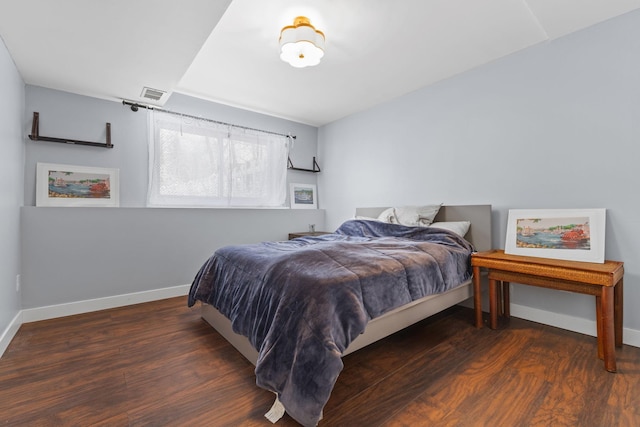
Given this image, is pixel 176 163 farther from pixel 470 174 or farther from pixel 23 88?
pixel 470 174

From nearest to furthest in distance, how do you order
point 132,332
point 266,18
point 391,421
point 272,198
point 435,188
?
point 391,421 → point 266,18 → point 132,332 → point 435,188 → point 272,198

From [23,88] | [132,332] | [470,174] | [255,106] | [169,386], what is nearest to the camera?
[169,386]

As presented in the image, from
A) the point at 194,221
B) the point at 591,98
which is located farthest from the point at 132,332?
the point at 591,98

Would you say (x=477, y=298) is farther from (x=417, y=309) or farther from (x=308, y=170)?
(x=308, y=170)

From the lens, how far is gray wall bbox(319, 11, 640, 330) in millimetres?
2047

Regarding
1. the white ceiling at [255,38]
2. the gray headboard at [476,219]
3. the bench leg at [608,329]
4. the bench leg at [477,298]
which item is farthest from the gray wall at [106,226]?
the bench leg at [608,329]

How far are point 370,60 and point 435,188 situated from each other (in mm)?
1503

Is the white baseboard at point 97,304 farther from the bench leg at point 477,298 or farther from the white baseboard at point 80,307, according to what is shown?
the bench leg at point 477,298

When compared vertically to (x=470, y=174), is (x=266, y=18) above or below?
above

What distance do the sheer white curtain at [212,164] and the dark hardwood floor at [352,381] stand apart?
66.0 inches

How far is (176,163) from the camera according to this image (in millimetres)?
3375

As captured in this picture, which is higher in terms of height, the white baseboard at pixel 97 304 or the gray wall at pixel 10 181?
the gray wall at pixel 10 181

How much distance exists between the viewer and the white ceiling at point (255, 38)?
1.79 metres

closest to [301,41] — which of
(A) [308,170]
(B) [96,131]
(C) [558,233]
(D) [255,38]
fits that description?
(D) [255,38]
